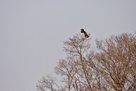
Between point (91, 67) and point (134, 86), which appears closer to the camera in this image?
point (134, 86)

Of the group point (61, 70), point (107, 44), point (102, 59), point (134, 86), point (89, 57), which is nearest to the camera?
point (134, 86)

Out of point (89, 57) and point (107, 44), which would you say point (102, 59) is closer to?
point (89, 57)

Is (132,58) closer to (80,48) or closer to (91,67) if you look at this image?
(91,67)

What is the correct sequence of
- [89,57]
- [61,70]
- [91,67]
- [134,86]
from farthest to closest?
1. [61,70]
2. [89,57]
3. [91,67]
4. [134,86]

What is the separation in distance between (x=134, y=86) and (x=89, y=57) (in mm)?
3541

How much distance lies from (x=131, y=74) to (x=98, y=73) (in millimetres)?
1924

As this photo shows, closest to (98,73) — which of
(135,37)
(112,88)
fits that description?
(112,88)

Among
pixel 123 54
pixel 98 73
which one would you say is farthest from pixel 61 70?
pixel 123 54

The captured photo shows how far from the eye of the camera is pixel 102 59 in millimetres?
8125

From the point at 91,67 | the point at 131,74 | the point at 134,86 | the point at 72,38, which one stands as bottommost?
the point at 134,86

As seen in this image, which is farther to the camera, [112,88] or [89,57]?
[89,57]

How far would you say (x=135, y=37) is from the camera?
937 cm

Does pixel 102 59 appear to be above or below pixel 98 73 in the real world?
above

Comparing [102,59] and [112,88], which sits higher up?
[102,59]
